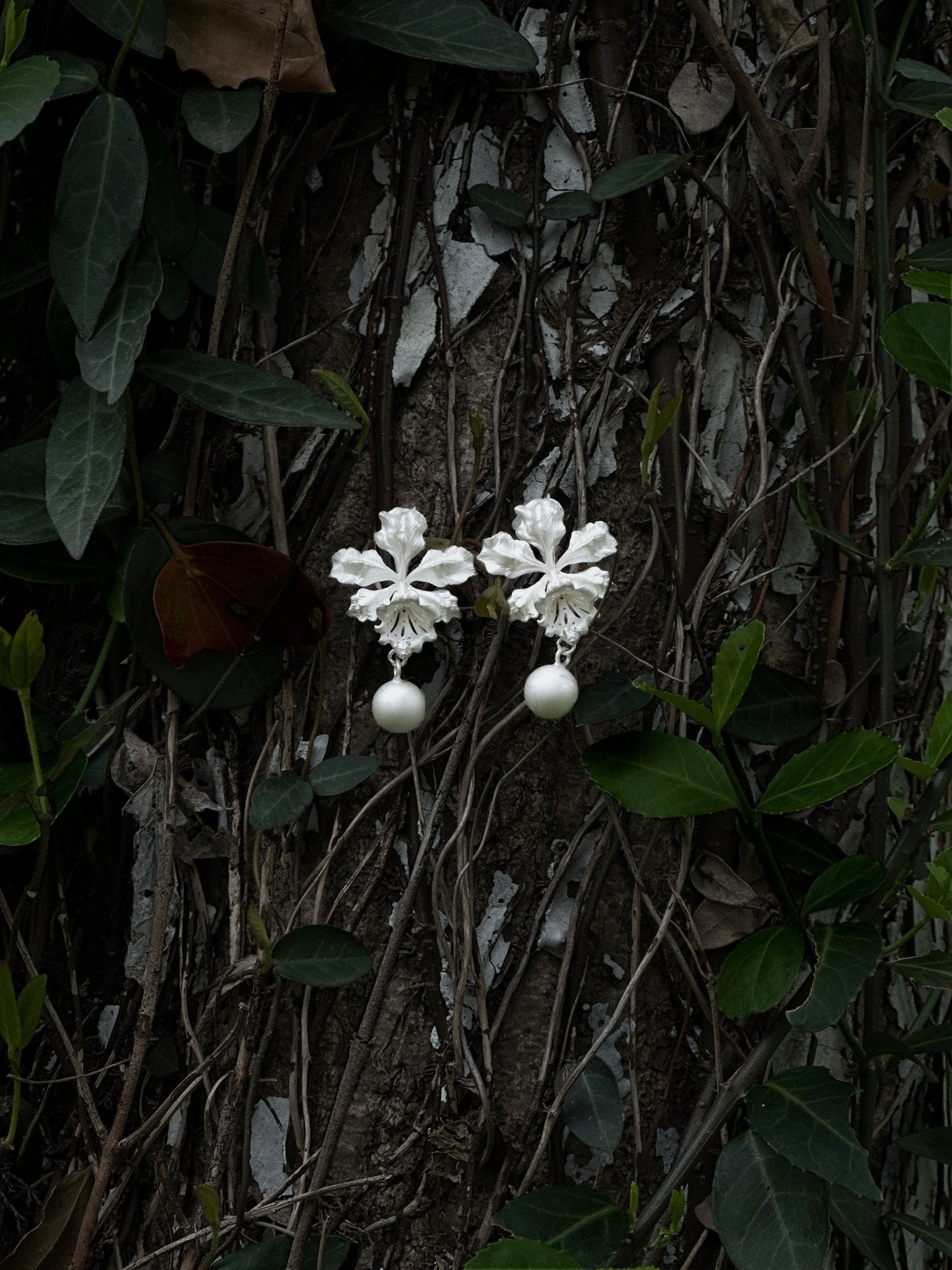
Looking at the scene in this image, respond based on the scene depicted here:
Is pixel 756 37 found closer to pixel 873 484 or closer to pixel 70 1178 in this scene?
pixel 873 484

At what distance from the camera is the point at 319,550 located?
115 centimetres

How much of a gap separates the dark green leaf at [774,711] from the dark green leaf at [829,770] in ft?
0.38

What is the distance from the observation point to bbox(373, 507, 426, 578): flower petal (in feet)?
3.22

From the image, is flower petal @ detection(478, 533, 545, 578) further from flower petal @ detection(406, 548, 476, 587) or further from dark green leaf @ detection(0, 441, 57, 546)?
dark green leaf @ detection(0, 441, 57, 546)

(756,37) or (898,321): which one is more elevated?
(756,37)

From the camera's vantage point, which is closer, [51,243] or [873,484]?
[51,243]

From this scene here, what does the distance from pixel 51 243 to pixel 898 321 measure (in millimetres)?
793

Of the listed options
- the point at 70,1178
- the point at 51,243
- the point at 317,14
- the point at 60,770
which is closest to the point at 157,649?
the point at 60,770

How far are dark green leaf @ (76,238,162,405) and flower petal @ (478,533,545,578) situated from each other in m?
0.37

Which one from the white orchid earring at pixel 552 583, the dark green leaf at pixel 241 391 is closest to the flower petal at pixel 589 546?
the white orchid earring at pixel 552 583

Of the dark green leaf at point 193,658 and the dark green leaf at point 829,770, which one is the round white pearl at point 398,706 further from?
the dark green leaf at point 829,770

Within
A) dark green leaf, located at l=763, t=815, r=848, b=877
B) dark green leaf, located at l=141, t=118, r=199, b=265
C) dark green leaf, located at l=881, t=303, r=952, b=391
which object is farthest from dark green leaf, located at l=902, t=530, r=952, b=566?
dark green leaf, located at l=141, t=118, r=199, b=265

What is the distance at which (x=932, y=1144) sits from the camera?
108 cm

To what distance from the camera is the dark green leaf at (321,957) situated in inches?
39.9
